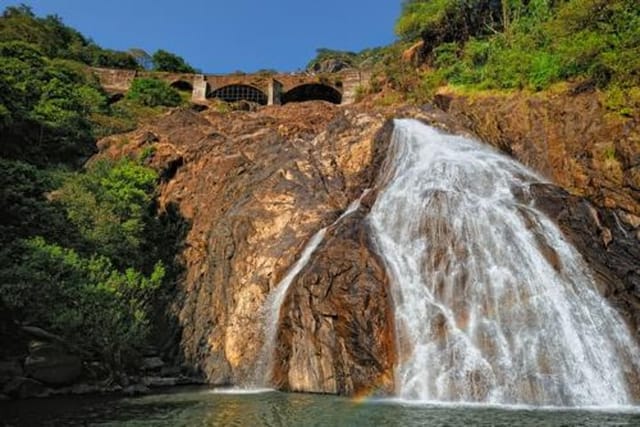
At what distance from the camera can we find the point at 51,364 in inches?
694

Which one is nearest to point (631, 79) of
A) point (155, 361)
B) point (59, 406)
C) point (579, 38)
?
point (579, 38)

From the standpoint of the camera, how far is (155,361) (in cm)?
2244

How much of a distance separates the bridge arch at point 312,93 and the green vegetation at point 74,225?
1849 cm

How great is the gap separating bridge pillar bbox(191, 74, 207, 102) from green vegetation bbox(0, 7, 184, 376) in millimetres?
11444

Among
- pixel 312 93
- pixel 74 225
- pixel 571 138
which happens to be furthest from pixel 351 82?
pixel 74 225

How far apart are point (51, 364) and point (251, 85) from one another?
47765 mm

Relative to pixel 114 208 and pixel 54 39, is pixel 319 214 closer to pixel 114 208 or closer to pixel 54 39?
pixel 114 208

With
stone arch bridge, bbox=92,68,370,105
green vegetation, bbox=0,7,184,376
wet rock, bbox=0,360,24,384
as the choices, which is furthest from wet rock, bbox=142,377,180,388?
stone arch bridge, bbox=92,68,370,105

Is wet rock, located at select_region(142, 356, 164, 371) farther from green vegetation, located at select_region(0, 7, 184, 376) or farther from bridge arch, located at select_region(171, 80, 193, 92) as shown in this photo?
bridge arch, located at select_region(171, 80, 193, 92)

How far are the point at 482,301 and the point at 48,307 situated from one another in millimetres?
13825

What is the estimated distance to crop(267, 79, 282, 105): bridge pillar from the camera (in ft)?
194

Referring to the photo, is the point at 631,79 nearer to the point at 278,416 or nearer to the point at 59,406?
the point at 278,416

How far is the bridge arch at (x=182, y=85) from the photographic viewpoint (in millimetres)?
62688

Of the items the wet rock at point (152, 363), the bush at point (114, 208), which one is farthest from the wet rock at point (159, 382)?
the bush at point (114, 208)
